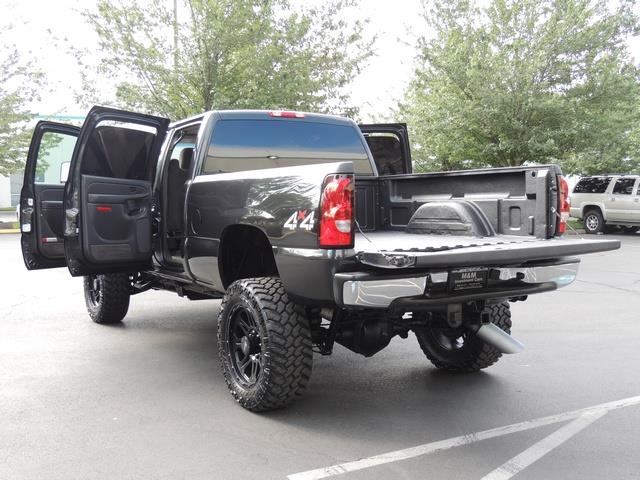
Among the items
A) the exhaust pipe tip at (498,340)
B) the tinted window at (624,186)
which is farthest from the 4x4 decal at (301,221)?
the tinted window at (624,186)

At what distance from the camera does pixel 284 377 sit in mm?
3869

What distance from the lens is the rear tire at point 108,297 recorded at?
21.2 feet

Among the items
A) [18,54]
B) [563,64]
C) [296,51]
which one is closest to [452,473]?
[296,51]

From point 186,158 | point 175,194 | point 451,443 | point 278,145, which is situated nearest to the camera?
point 451,443

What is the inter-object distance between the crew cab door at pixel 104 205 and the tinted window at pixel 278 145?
2.93ft

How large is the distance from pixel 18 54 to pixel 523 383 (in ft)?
76.6

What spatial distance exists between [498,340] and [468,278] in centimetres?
67

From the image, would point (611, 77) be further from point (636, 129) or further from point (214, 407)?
point (214, 407)

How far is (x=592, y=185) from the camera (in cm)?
2033

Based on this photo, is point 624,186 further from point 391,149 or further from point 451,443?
point 451,443

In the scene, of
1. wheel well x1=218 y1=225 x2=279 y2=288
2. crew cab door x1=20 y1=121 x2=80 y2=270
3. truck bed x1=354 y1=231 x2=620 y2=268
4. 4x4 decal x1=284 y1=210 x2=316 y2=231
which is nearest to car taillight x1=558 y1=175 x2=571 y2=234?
truck bed x1=354 y1=231 x2=620 y2=268

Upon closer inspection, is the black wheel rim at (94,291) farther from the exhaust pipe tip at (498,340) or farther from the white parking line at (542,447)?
the white parking line at (542,447)

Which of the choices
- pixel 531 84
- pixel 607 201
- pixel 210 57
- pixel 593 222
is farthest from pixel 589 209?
pixel 210 57

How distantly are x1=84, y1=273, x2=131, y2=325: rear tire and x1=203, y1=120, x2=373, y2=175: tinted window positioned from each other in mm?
2106
